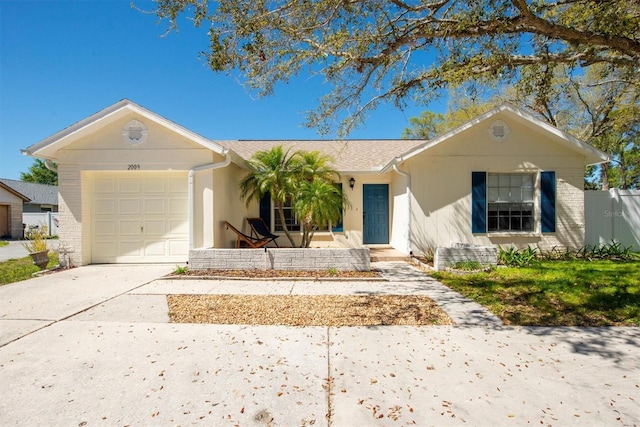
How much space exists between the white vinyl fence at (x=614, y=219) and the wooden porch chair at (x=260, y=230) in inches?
391

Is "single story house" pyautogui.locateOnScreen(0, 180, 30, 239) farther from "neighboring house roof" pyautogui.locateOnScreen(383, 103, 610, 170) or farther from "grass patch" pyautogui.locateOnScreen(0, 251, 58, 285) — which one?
"neighboring house roof" pyautogui.locateOnScreen(383, 103, 610, 170)

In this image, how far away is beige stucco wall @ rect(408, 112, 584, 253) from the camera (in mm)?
9602

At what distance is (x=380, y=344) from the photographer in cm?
381

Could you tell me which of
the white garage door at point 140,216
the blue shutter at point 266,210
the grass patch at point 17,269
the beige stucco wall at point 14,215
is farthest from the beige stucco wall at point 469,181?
the beige stucco wall at point 14,215

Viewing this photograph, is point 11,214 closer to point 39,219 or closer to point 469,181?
point 39,219

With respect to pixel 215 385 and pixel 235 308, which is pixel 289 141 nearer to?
pixel 235 308

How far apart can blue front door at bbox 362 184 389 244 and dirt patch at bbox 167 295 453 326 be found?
5.94 m

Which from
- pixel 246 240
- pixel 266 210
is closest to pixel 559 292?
pixel 246 240

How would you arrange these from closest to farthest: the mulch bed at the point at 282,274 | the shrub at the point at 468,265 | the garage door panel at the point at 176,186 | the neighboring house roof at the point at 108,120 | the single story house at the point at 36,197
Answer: the mulch bed at the point at 282,274 → the shrub at the point at 468,265 → the neighboring house roof at the point at 108,120 → the garage door panel at the point at 176,186 → the single story house at the point at 36,197

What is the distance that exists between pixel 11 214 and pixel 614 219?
104 ft

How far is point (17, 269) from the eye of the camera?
28.8ft

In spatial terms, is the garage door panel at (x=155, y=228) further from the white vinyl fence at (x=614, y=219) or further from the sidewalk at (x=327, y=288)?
the white vinyl fence at (x=614, y=219)

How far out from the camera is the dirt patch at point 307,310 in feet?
15.0

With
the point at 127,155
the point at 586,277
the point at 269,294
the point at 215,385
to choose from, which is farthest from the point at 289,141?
the point at 215,385
